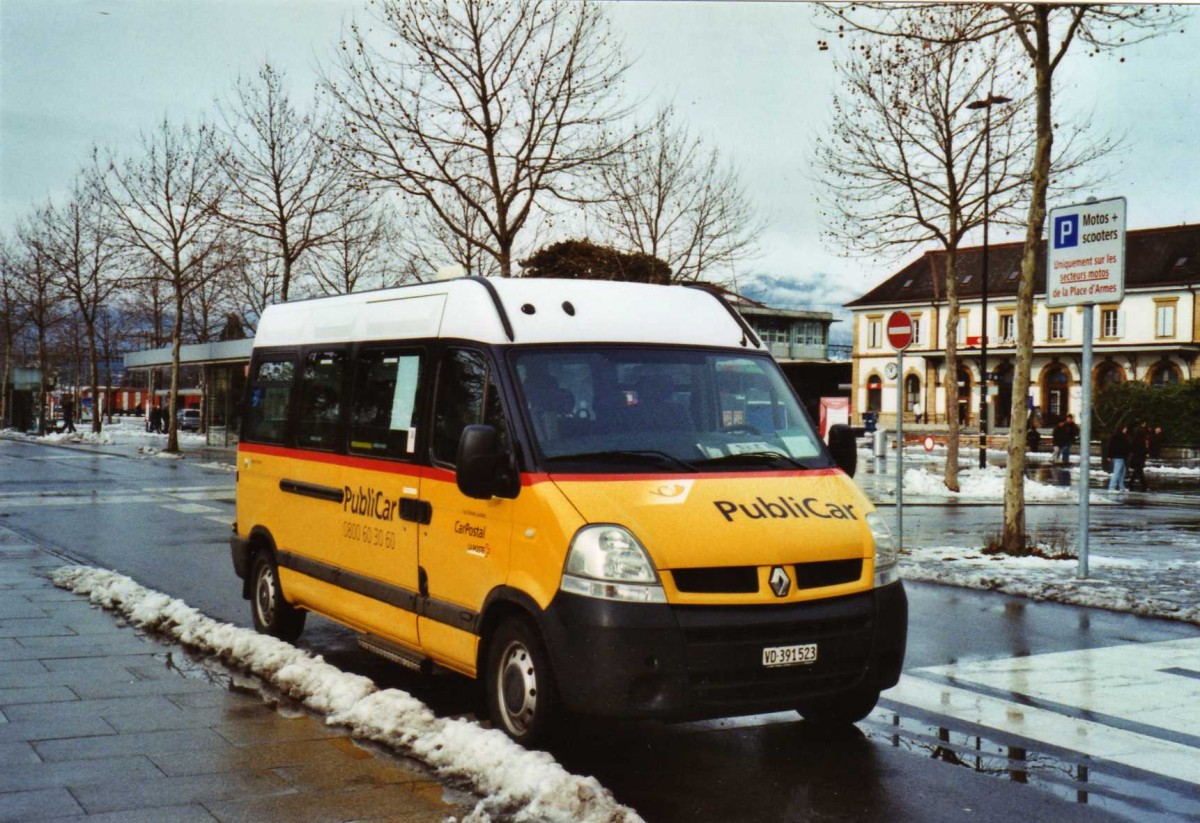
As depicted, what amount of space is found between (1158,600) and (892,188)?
54.4 feet

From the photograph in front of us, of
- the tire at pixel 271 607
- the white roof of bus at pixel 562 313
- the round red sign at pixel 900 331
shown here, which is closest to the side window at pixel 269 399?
the tire at pixel 271 607

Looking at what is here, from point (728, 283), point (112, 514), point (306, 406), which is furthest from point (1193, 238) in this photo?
point (306, 406)

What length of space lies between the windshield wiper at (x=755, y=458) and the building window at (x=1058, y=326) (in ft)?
254

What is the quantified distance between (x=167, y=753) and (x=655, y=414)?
112 inches

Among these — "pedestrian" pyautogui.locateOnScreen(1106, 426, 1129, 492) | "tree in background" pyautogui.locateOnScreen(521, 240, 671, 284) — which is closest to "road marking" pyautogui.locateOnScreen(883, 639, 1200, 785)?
"tree in background" pyautogui.locateOnScreen(521, 240, 671, 284)

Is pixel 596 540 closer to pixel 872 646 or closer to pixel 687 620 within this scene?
pixel 687 620

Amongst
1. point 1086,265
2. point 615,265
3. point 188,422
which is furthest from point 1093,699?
point 188,422

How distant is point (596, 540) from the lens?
18.1 ft

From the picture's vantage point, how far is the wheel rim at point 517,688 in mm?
5797

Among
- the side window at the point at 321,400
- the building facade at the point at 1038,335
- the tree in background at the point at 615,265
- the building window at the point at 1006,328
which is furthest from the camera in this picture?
the building window at the point at 1006,328

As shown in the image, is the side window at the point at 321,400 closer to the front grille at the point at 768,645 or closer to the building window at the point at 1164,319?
the front grille at the point at 768,645

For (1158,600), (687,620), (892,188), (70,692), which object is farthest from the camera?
(892,188)

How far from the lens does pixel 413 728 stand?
6113 millimetres

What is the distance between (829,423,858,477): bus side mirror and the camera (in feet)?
22.4
